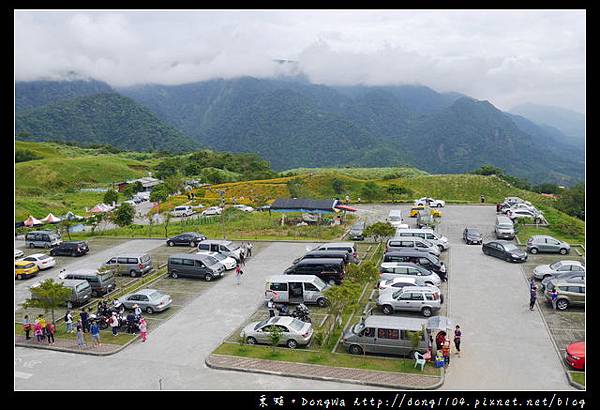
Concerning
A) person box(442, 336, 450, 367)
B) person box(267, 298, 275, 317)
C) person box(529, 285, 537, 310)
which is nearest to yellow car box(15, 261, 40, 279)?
person box(267, 298, 275, 317)

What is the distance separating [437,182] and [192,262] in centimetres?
5057

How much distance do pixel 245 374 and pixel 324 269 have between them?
1055 centimetres

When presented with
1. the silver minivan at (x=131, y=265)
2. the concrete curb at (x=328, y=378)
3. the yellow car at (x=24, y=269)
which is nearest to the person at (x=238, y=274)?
the silver minivan at (x=131, y=265)

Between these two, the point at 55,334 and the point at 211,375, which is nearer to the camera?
the point at 211,375

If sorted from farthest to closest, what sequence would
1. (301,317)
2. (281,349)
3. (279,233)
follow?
(279,233) < (301,317) < (281,349)

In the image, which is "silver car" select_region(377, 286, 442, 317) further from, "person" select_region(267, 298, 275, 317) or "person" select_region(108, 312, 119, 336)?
"person" select_region(108, 312, 119, 336)

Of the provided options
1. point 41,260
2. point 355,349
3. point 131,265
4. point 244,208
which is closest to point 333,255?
point 355,349

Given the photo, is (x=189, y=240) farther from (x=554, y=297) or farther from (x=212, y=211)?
(x=554, y=297)

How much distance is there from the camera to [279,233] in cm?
4288

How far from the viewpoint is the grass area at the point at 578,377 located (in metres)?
17.0

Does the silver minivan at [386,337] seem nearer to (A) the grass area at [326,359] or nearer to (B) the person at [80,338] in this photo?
(A) the grass area at [326,359]

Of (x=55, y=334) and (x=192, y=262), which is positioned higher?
(x=192, y=262)
